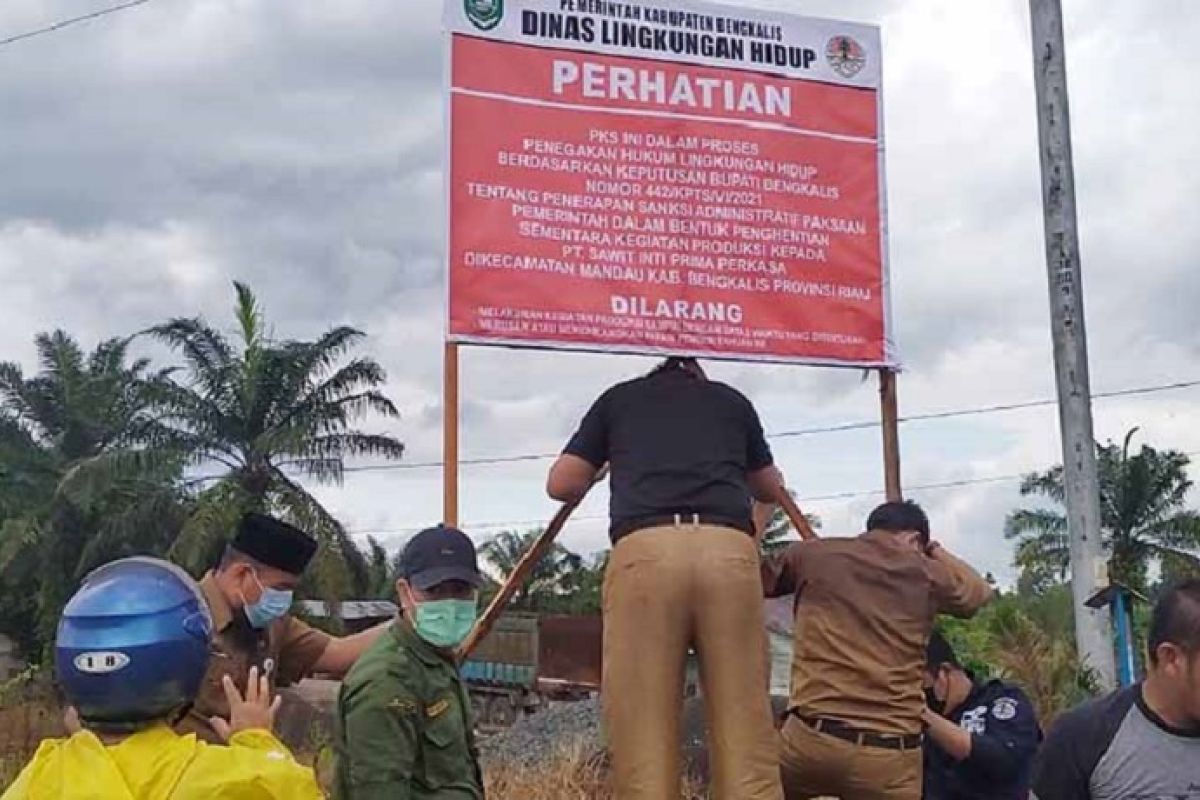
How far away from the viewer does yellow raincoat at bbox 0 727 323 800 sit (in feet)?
8.37

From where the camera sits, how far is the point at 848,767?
493 cm

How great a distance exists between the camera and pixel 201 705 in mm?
3766

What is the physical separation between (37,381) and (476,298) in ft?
97.0

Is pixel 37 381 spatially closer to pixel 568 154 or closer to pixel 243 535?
pixel 568 154

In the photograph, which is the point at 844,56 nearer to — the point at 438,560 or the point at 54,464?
the point at 438,560

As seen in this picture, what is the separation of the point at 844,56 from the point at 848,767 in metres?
3.75

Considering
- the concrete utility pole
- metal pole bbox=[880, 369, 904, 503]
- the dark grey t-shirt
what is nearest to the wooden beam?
metal pole bbox=[880, 369, 904, 503]

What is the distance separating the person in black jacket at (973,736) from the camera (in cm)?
496

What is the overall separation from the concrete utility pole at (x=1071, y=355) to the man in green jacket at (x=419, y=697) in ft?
17.8

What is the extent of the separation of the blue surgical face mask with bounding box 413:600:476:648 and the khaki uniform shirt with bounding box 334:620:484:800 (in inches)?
1.0

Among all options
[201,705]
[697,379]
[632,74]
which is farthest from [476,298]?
[201,705]

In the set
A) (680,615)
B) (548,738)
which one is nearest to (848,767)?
(680,615)

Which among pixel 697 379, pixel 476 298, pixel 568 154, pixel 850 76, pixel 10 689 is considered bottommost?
pixel 10 689

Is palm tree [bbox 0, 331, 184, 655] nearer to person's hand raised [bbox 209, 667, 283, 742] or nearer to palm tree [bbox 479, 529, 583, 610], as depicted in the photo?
palm tree [bbox 479, 529, 583, 610]
